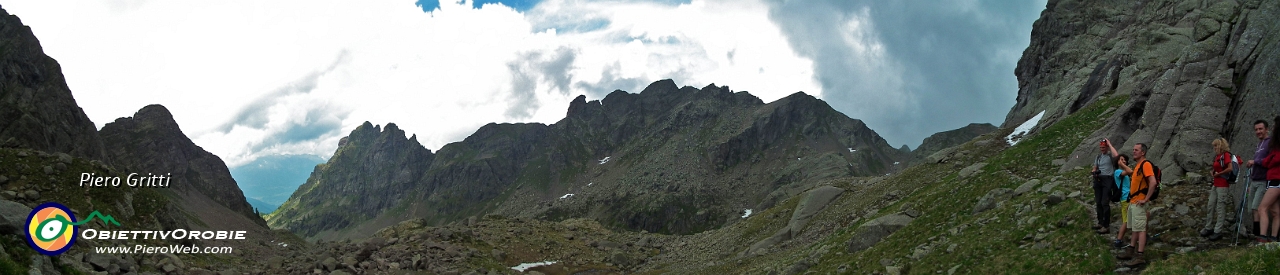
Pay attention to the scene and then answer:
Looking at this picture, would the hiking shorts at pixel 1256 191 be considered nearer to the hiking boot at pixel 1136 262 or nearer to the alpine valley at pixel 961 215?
the alpine valley at pixel 961 215

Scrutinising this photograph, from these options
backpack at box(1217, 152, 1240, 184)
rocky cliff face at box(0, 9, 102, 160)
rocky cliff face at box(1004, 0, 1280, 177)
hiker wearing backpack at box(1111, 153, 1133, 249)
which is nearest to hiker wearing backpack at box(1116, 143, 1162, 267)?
hiker wearing backpack at box(1111, 153, 1133, 249)

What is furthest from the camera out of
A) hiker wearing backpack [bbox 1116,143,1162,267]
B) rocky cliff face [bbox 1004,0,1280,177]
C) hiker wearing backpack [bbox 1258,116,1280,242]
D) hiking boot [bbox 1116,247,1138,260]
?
rocky cliff face [bbox 1004,0,1280,177]

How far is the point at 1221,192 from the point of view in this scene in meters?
16.1

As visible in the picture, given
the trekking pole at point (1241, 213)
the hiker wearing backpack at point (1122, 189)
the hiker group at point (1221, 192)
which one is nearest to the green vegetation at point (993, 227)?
the hiker wearing backpack at point (1122, 189)

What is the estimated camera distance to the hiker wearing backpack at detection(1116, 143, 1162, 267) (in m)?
16.1

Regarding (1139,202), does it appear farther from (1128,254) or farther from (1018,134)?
(1018,134)

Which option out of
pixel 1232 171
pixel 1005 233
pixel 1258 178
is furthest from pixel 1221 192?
pixel 1005 233

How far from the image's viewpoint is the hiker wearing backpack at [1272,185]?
48.5 feet

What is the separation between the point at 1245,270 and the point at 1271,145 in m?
5.08

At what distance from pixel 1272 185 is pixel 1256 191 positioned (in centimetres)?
60

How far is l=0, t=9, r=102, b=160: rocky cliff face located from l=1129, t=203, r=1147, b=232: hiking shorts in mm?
162846

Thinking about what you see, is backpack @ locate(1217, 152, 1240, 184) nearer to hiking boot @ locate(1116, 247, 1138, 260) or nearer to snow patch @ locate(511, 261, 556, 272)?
hiking boot @ locate(1116, 247, 1138, 260)

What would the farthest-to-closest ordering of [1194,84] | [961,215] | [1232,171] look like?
[961,215]
[1194,84]
[1232,171]

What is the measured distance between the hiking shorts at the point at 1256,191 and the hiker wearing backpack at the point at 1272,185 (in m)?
0.23
